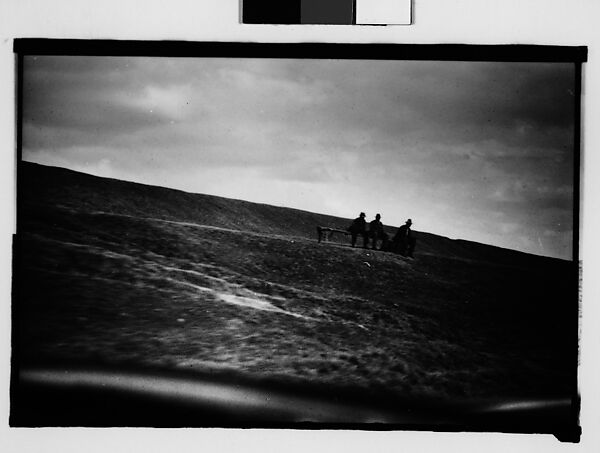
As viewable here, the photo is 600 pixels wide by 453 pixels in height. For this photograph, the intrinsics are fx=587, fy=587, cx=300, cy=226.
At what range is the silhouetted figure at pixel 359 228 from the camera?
2.20 m

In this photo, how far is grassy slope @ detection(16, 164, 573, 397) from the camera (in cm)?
215

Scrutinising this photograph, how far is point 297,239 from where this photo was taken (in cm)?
219

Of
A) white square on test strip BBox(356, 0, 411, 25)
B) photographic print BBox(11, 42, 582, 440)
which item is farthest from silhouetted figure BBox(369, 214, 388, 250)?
white square on test strip BBox(356, 0, 411, 25)

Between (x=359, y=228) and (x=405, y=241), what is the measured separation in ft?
0.59

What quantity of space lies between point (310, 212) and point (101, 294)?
0.83 metres

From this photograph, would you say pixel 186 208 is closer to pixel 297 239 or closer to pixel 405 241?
pixel 297 239

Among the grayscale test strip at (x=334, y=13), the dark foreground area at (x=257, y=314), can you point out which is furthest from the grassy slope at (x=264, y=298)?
the grayscale test strip at (x=334, y=13)

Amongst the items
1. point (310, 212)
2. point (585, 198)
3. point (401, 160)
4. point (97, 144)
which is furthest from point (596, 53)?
point (97, 144)

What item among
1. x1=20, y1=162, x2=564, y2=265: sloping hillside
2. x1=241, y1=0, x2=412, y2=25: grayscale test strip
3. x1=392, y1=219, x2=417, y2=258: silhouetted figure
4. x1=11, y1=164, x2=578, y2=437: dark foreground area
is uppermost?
x1=241, y1=0, x2=412, y2=25: grayscale test strip

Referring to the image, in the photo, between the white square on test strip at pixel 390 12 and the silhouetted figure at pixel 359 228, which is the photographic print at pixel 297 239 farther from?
the white square on test strip at pixel 390 12

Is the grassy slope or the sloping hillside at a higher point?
the sloping hillside

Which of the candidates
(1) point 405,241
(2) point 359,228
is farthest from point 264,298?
(1) point 405,241

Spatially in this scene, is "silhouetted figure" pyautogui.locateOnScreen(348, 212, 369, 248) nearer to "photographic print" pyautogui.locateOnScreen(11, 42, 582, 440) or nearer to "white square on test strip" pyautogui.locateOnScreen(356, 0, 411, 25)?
"photographic print" pyautogui.locateOnScreen(11, 42, 582, 440)

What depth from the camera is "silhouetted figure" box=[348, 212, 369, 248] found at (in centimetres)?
220
